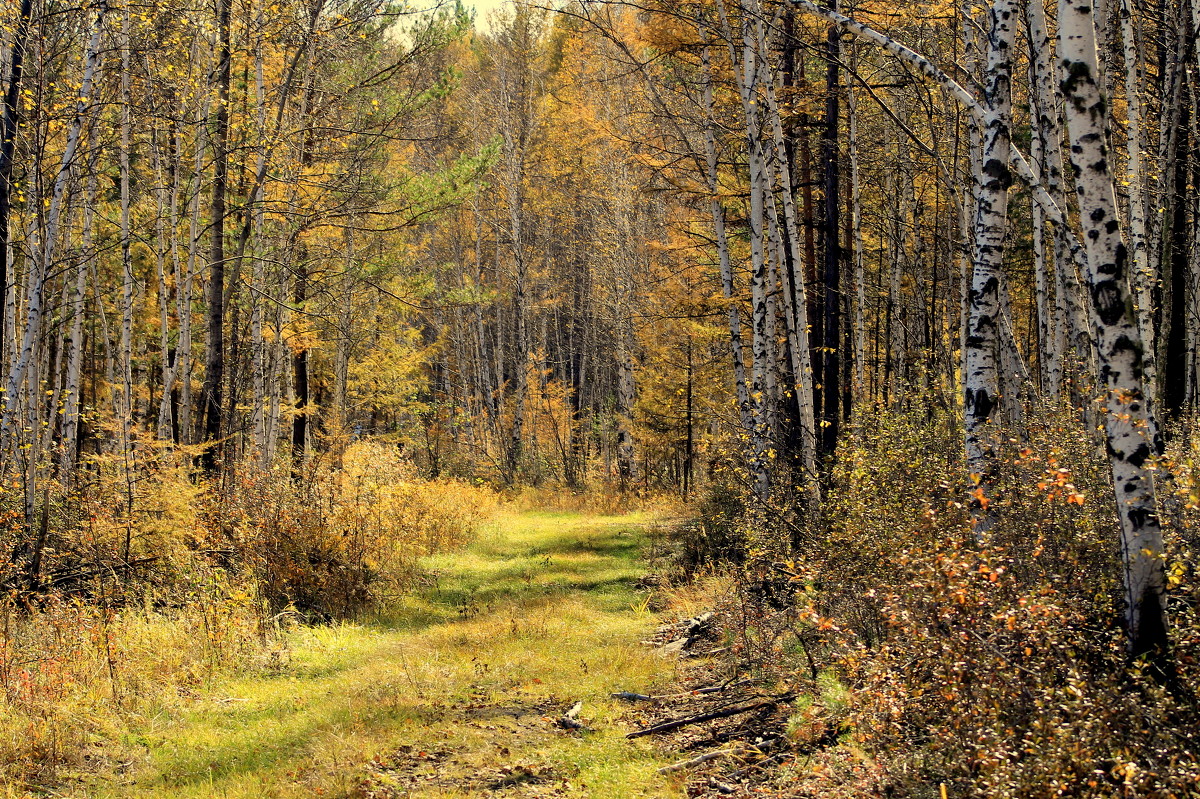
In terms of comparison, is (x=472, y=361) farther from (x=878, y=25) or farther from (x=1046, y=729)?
(x=1046, y=729)

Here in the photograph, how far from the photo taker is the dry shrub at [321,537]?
8.80 metres

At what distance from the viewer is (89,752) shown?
511cm

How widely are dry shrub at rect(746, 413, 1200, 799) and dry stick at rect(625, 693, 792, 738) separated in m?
0.36

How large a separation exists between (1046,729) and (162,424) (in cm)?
1086

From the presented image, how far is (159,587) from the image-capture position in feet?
26.3

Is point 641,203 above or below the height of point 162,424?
above

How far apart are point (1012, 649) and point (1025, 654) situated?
0.56ft

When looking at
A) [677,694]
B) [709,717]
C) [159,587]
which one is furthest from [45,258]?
[709,717]

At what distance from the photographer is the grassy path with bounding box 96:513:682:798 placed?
4.89 meters

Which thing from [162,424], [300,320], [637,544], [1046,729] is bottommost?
[637,544]

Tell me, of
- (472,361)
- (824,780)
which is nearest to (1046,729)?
(824,780)

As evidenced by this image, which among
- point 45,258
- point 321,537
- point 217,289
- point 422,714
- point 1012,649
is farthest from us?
point 217,289

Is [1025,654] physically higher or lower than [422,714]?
higher

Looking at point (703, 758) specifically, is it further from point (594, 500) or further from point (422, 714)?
point (594, 500)
